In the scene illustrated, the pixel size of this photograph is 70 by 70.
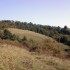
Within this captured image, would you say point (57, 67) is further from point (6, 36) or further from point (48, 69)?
point (6, 36)

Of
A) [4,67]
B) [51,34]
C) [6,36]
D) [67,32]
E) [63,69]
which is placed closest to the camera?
[4,67]

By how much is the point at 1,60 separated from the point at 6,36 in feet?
178

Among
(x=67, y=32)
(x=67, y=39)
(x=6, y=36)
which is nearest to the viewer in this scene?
(x=6, y=36)

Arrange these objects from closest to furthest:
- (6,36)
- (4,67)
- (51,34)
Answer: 1. (4,67)
2. (6,36)
3. (51,34)

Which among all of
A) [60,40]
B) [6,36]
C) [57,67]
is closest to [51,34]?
[60,40]

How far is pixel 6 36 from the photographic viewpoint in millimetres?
69562

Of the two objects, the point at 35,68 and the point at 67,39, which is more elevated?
the point at 35,68

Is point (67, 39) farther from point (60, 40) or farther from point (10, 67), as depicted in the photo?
point (10, 67)

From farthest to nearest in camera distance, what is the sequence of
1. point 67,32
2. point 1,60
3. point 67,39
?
point 67,32 < point 67,39 < point 1,60

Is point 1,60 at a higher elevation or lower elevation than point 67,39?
higher

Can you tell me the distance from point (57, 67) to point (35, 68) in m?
2.42

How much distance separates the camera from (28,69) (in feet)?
49.6

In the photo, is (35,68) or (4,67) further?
(35,68)

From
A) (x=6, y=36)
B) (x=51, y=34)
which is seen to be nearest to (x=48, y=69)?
(x=6, y=36)
